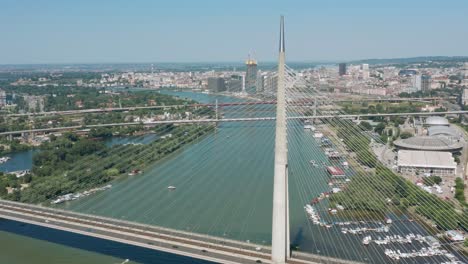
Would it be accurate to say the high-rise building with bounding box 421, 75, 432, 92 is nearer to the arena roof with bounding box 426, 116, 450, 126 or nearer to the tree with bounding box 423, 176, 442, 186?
the arena roof with bounding box 426, 116, 450, 126

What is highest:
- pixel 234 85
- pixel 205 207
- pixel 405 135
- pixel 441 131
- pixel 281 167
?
pixel 234 85

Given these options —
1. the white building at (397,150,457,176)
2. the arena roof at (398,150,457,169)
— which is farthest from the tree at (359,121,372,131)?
the white building at (397,150,457,176)

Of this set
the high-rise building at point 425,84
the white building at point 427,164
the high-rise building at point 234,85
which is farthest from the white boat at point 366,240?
the high-rise building at point 425,84

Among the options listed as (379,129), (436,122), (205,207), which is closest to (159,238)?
(205,207)

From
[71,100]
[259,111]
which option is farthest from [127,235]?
[71,100]

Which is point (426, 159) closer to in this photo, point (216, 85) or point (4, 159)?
point (4, 159)
